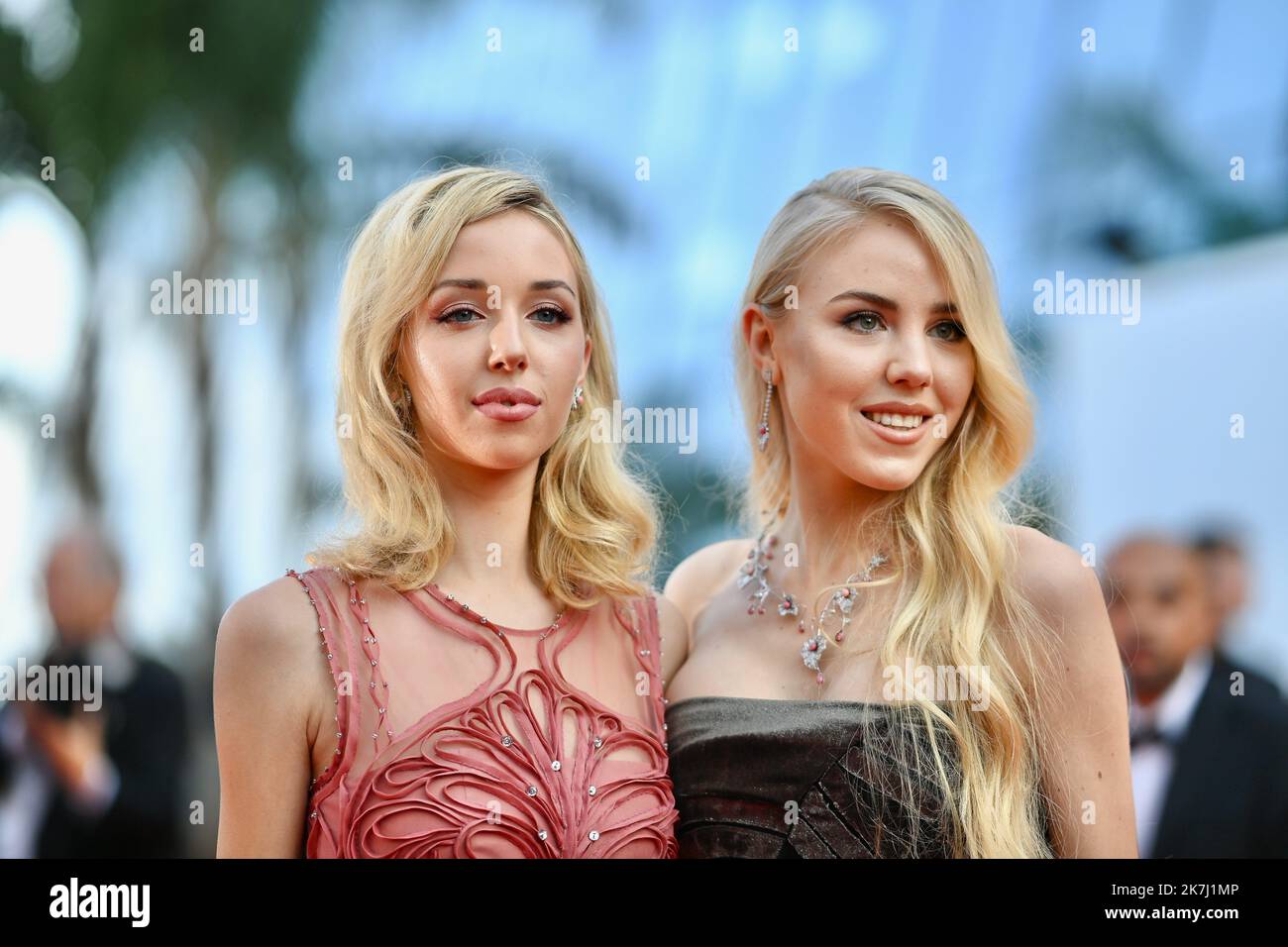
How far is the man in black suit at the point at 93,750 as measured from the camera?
141 inches

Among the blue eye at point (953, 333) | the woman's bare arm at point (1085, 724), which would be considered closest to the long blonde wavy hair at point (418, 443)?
the blue eye at point (953, 333)

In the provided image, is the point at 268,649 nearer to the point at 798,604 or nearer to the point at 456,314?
the point at 456,314

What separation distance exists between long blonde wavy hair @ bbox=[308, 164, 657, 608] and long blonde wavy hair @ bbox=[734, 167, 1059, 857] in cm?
41

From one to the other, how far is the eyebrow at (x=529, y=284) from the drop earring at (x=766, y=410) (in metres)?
0.46

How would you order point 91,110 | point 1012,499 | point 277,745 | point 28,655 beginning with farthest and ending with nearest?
point 91,110
point 28,655
point 1012,499
point 277,745

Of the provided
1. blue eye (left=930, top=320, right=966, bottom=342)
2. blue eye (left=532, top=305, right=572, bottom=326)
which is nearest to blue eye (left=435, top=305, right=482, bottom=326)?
blue eye (left=532, top=305, right=572, bottom=326)

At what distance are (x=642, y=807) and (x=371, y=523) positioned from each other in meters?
0.69

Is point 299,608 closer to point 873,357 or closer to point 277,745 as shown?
point 277,745

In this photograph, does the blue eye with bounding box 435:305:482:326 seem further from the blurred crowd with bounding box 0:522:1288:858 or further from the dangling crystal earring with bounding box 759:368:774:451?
the blurred crowd with bounding box 0:522:1288:858

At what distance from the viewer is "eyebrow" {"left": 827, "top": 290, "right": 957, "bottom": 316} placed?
232 cm

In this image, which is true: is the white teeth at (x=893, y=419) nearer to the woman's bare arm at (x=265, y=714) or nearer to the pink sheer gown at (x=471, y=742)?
the pink sheer gown at (x=471, y=742)

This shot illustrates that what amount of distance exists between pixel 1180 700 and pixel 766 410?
65.2 inches
